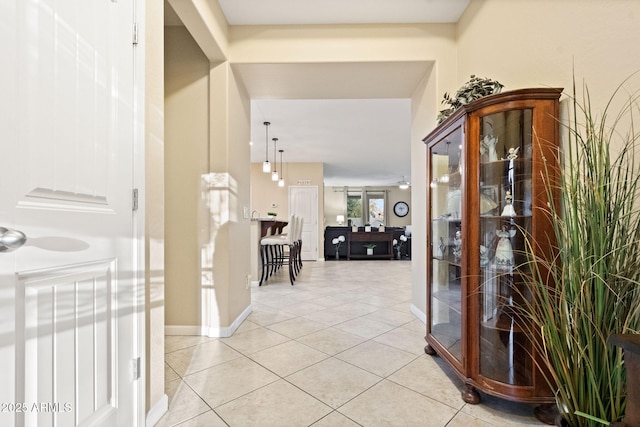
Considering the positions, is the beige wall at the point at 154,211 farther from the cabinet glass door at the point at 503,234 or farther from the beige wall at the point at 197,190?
the cabinet glass door at the point at 503,234

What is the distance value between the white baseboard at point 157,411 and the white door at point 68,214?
151mm

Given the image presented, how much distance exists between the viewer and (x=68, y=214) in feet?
3.20

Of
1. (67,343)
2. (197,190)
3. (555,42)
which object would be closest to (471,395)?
(67,343)

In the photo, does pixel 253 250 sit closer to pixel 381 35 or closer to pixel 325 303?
pixel 325 303

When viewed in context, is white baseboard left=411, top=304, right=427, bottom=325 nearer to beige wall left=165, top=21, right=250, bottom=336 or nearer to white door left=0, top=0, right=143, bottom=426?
beige wall left=165, top=21, right=250, bottom=336

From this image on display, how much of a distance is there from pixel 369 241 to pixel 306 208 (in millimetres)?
2052

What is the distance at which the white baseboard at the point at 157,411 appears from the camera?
142 centimetres

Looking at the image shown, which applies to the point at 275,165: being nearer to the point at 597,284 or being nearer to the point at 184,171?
the point at 184,171

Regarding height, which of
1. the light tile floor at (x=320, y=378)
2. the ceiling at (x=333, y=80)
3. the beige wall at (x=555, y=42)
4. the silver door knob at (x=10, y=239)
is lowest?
the light tile floor at (x=320, y=378)

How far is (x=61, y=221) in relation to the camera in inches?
37.4

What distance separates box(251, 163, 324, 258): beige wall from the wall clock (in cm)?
691

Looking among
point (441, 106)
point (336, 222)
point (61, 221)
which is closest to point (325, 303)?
point (441, 106)

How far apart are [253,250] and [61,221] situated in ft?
11.7

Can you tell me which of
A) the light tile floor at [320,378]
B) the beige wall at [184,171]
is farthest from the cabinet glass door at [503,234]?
the beige wall at [184,171]
